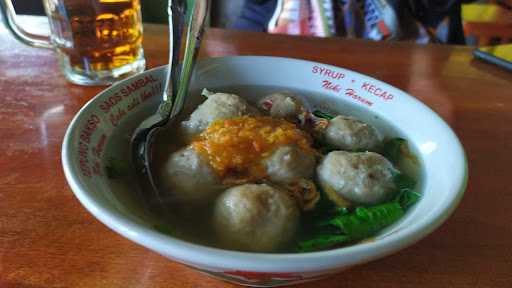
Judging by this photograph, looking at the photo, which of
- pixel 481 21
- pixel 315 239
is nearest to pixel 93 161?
pixel 315 239

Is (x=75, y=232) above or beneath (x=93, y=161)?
beneath

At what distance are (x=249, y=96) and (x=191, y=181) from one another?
11.2 inches

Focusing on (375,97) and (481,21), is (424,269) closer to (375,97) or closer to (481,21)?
(375,97)

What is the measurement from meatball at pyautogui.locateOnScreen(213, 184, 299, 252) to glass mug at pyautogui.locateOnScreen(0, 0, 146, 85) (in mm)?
635

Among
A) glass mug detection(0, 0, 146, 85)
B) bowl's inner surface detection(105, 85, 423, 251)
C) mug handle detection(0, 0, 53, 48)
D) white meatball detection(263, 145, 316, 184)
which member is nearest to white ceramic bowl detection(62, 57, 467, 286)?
bowl's inner surface detection(105, 85, 423, 251)

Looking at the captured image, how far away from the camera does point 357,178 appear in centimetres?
66

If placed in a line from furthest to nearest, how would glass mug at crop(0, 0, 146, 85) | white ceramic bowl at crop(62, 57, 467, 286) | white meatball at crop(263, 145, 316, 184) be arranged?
1. glass mug at crop(0, 0, 146, 85)
2. white meatball at crop(263, 145, 316, 184)
3. white ceramic bowl at crop(62, 57, 467, 286)

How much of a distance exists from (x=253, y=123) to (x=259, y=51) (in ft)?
2.22

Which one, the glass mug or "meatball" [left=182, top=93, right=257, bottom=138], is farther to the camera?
the glass mug

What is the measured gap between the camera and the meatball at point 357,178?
66 centimetres

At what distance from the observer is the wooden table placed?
2.00ft

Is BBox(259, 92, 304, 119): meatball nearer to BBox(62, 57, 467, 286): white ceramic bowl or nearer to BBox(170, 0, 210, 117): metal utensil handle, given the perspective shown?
BBox(62, 57, 467, 286): white ceramic bowl

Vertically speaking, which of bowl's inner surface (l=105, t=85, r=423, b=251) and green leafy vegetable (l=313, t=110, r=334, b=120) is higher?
bowl's inner surface (l=105, t=85, r=423, b=251)

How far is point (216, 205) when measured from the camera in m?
0.63
